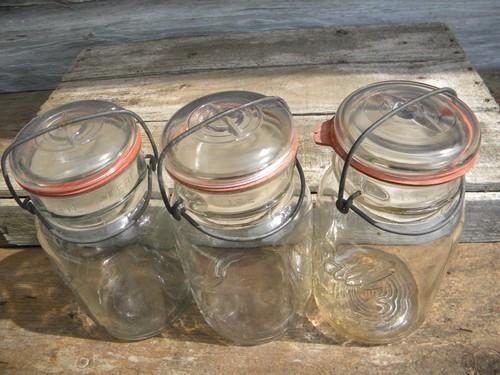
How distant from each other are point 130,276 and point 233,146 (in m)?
0.43

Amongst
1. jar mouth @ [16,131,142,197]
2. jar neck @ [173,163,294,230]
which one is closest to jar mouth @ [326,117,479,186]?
jar neck @ [173,163,294,230]

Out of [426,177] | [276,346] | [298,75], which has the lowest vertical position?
[276,346]

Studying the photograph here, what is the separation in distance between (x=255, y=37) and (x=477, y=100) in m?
0.53

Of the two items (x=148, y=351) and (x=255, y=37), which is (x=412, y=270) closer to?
(x=148, y=351)

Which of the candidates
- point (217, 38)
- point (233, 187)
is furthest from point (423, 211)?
point (217, 38)

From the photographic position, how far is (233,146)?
53 cm

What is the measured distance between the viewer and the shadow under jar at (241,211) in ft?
1.71

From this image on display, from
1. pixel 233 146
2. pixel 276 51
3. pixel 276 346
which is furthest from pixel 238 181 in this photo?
pixel 276 51

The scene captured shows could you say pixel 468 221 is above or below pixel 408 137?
below

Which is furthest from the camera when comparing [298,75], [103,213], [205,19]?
[205,19]

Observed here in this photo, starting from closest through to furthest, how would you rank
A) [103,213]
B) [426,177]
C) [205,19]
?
[426,177]
[103,213]
[205,19]

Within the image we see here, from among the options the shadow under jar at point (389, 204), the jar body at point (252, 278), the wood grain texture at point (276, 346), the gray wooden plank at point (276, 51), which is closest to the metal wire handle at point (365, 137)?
the shadow under jar at point (389, 204)

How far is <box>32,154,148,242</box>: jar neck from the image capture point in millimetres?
578

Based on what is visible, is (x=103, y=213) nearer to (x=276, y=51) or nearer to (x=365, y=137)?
(x=365, y=137)
